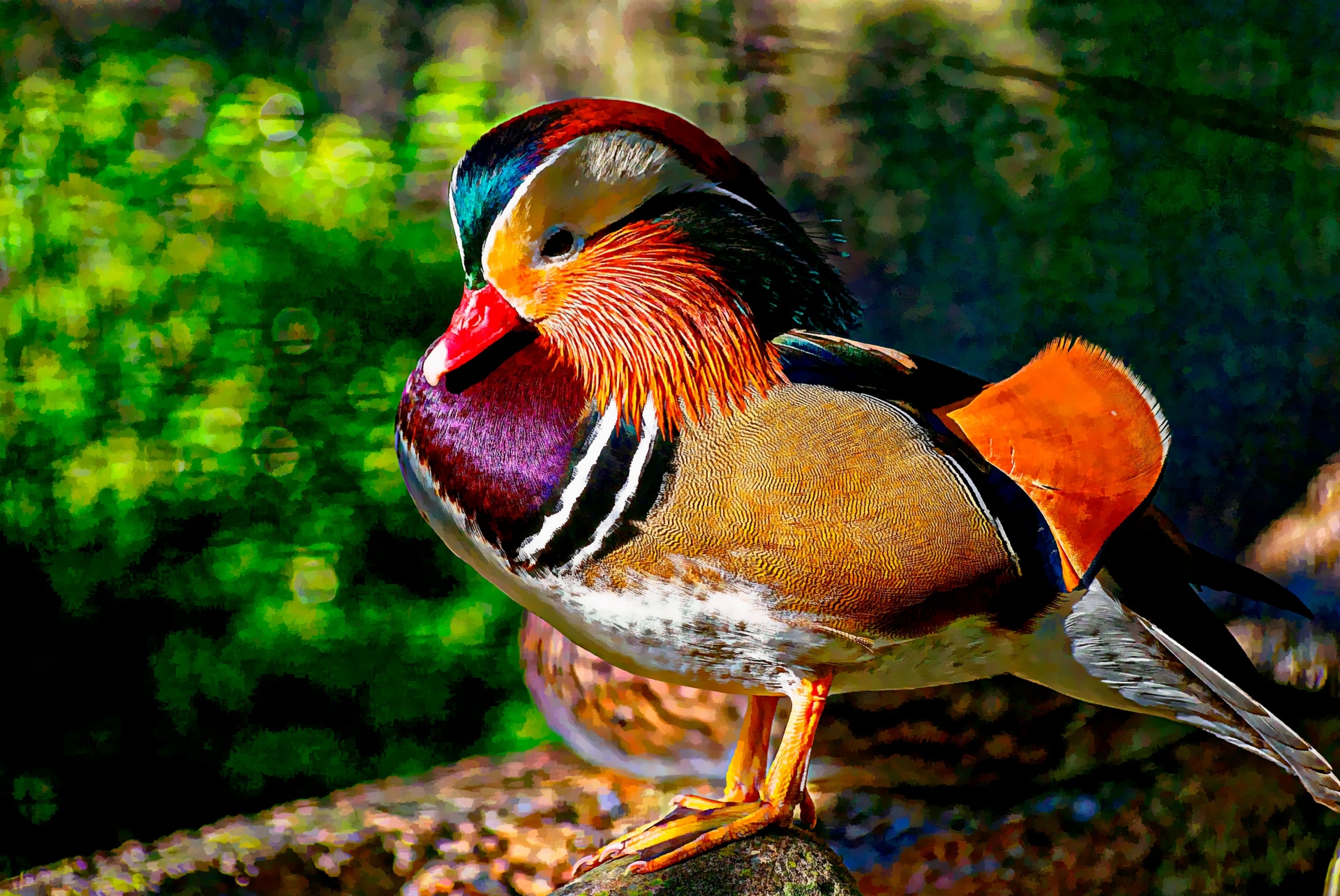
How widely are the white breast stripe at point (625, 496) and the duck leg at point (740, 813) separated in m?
0.29

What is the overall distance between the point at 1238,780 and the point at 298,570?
1775 mm

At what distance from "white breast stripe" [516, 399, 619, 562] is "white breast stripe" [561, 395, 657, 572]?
3 centimetres

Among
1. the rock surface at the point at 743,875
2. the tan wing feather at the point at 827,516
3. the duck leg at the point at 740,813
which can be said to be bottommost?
the rock surface at the point at 743,875

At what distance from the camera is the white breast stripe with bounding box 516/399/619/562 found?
1145mm

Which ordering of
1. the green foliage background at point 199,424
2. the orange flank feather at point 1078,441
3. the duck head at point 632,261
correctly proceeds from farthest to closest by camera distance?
the green foliage background at point 199,424, the orange flank feather at point 1078,441, the duck head at point 632,261

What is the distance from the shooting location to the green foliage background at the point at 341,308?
7.16 ft

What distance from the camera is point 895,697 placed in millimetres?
1992

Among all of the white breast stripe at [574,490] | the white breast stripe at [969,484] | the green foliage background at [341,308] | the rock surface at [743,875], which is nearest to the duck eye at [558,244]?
the white breast stripe at [574,490]

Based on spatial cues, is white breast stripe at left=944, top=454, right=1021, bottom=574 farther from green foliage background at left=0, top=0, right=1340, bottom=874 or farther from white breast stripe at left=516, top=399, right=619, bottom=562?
green foliage background at left=0, top=0, right=1340, bottom=874

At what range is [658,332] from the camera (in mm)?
1206

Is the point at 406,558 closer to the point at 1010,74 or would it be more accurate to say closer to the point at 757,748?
the point at 757,748

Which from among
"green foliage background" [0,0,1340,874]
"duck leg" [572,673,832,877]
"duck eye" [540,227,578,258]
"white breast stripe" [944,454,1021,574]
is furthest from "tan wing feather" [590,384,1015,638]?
"green foliage background" [0,0,1340,874]

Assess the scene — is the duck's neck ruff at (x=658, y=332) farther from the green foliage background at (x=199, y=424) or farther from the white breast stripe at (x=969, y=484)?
the green foliage background at (x=199, y=424)

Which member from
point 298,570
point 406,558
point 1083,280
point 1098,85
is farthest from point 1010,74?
point 298,570
